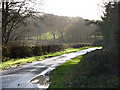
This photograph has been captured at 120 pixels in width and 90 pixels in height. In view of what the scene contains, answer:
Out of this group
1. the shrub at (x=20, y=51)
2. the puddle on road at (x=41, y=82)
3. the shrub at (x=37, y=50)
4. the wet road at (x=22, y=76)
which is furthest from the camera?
the shrub at (x=37, y=50)

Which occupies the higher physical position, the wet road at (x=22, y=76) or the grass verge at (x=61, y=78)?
the grass verge at (x=61, y=78)

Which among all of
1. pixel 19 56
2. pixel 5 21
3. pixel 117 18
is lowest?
pixel 19 56

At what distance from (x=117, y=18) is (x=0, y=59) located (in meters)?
15.8

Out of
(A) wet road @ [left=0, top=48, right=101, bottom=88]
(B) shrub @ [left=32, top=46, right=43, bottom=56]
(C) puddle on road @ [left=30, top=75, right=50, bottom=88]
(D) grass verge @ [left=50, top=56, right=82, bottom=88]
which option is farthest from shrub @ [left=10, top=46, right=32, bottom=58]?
(C) puddle on road @ [left=30, top=75, right=50, bottom=88]

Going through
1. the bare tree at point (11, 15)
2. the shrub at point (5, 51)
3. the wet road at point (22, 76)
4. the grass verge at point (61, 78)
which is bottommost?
the wet road at point (22, 76)

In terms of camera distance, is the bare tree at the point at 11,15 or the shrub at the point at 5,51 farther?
the bare tree at the point at 11,15

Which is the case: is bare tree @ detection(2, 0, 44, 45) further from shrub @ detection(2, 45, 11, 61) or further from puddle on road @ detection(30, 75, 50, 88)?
puddle on road @ detection(30, 75, 50, 88)

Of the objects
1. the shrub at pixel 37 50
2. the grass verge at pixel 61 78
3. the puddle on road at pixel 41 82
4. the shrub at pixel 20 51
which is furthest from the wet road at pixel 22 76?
the shrub at pixel 37 50

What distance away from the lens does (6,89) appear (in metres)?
8.12

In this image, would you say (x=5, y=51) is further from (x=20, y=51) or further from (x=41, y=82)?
(x=41, y=82)

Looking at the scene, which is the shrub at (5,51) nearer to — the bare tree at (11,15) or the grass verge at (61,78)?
the bare tree at (11,15)

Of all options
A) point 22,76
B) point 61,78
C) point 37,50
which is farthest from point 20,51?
point 61,78

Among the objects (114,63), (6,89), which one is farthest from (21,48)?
(114,63)

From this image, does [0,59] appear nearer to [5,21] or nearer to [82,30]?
[5,21]
